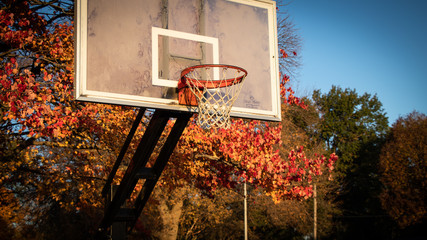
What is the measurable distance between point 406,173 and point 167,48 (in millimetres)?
30648

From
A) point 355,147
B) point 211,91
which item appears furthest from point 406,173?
point 211,91

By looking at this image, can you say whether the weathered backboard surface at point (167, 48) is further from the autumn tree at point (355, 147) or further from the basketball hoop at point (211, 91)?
the autumn tree at point (355, 147)

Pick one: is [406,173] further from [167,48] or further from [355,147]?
[167,48]

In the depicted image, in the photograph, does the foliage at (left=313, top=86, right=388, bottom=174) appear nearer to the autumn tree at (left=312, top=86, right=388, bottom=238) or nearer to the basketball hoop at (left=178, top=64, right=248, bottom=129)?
the autumn tree at (left=312, top=86, right=388, bottom=238)

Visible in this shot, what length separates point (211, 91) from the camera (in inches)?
250

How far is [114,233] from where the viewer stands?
8.28 m

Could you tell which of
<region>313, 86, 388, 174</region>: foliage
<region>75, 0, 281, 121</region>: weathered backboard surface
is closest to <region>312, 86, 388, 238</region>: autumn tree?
<region>313, 86, 388, 174</region>: foliage

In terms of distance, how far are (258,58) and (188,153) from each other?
5.62m

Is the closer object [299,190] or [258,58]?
[258,58]

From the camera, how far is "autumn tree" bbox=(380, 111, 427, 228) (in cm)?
2983

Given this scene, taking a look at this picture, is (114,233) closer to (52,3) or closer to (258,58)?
(258,58)

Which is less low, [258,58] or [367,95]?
[367,95]

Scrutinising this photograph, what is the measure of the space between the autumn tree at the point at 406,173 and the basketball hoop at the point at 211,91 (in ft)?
93.0

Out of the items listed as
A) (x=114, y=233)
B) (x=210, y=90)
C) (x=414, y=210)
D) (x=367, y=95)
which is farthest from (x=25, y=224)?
(x=367, y=95)
